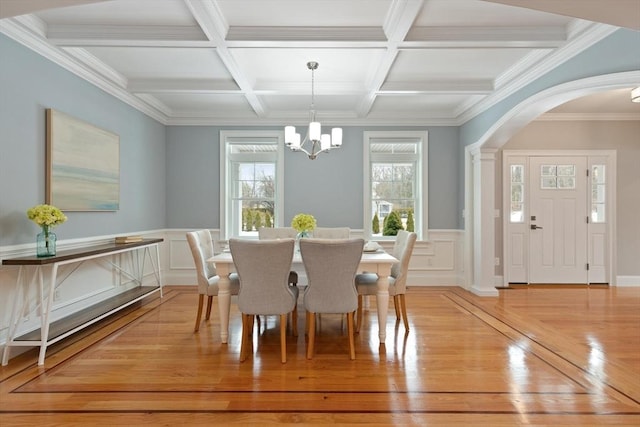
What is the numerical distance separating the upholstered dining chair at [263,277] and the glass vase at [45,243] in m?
1.50

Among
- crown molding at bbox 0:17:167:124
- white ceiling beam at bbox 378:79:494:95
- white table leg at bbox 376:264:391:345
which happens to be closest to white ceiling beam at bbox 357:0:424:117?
white ceiling beam at bbox 378:79:494:95

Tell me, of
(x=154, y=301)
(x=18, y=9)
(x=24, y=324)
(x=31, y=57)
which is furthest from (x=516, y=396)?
(x=31, y=57)

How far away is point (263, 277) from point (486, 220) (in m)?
3.56

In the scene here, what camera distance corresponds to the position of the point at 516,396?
7.44ft

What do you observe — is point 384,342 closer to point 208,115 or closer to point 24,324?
point 24,324

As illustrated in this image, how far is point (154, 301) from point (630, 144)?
7291 mm

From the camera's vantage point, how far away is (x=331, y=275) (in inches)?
109

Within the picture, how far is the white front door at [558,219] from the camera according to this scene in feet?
18.4

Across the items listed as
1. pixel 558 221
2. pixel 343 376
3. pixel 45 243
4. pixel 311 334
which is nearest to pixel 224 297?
pixel 311 334

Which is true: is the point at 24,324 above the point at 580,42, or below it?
below

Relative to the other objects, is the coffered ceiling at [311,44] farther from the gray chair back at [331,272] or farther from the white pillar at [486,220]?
Result: the gray chair back at [331,272]

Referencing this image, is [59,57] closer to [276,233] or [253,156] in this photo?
[276,233]

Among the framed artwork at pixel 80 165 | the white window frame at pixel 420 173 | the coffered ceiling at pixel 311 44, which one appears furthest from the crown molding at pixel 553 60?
the framed artwork at pixel 80 165

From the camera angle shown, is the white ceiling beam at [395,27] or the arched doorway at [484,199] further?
the arched doorway at [484,199]
